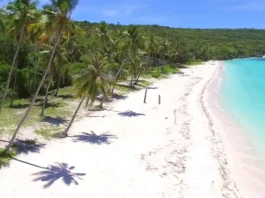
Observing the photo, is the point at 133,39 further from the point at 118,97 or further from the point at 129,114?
the point at 129,114

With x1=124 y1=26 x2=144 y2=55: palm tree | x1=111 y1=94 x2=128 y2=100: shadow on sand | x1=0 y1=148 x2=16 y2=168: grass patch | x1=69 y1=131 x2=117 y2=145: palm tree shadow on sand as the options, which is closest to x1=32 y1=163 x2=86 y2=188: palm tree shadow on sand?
x1=0 y1=148 x2=16 y2=168: grass patch

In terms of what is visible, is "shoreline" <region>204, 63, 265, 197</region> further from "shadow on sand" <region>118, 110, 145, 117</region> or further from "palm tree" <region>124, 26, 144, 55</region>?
"palm tree" <region>124, 26, 144, 55</region>

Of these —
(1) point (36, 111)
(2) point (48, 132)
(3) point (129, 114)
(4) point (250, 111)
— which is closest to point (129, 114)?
(3) point (129, 114)

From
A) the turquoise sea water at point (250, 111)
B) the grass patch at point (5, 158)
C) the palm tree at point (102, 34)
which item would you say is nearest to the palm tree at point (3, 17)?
the grass patch at point (5, 158)

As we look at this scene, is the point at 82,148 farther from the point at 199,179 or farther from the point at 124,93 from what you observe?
the point at 124,93

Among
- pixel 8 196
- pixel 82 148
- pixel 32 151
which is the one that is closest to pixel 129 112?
pixel 82 148
